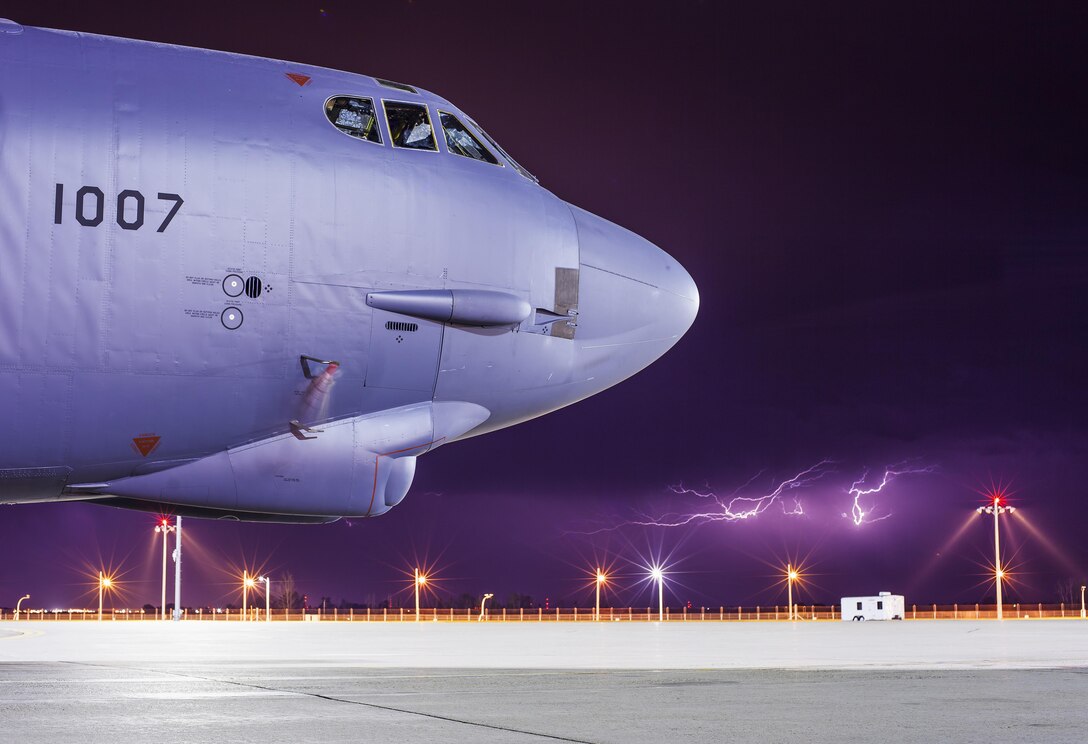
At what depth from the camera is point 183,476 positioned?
12.9m

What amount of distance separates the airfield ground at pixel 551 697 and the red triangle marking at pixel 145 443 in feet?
8.23

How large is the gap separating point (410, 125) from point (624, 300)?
10.4 ft

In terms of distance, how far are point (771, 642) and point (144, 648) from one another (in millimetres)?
14751

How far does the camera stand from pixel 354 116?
45.3 ft

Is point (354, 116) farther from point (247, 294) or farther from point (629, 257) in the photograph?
point (629, 257)

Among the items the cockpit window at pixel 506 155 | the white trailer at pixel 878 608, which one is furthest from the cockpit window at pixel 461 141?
the white trailer at pixel 878 608

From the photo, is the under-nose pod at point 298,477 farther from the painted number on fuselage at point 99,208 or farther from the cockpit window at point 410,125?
the cockpit window at point 410,125

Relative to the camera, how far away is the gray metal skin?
1198cm

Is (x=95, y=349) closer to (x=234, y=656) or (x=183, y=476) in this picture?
(x=183, y=476)

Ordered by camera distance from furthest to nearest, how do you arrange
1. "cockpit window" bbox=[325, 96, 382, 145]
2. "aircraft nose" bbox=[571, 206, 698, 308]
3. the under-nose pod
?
1. "aircraft nose" bbox=[571, 206, 698, 308]
2. "cockpit window" bbox=[325, 96, 382, 145]
3. the under-nose pod

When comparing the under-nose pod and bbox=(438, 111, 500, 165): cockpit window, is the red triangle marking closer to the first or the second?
the under-nose pod

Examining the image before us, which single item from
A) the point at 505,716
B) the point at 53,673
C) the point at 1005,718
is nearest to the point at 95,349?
the point at 505,716

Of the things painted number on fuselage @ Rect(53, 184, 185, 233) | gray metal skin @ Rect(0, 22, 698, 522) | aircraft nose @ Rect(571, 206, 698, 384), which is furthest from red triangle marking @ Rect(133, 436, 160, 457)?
aircraft nose @ Rect(571, 206, 698, 384)

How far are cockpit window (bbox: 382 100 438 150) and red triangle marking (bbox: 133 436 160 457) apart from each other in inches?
163
